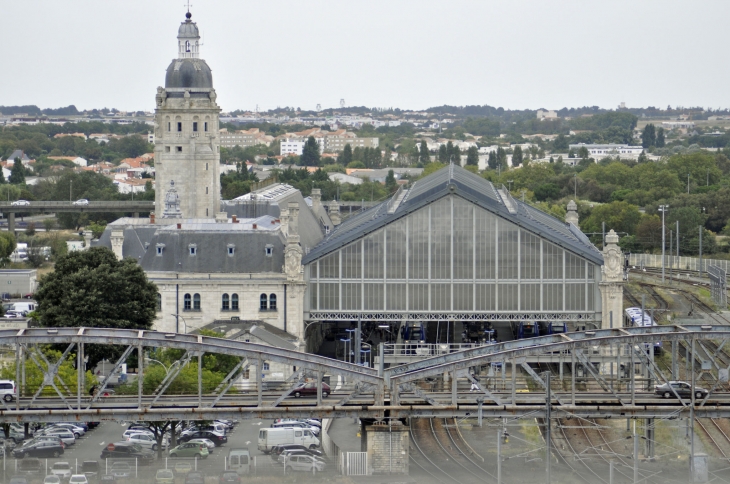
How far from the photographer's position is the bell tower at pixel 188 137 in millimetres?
141750

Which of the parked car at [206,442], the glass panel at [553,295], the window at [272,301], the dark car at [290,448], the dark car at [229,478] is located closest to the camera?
the dark car at [229,478]

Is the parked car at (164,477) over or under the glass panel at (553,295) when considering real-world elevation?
under

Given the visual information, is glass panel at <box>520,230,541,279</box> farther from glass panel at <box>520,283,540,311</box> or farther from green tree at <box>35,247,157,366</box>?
green tree at <box>35,247,157,366</box>

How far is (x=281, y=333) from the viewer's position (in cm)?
10106

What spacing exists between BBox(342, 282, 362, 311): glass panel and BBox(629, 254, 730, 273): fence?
61517mm

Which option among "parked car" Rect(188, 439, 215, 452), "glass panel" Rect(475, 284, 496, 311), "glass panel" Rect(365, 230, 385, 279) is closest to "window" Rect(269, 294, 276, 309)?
"glass panel" Rect(365, 230, 385, 279)

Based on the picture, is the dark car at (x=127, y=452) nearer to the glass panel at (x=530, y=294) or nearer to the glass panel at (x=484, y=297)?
the glass panel at (x=484, y=297)

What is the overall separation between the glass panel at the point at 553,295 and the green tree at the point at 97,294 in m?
24.2

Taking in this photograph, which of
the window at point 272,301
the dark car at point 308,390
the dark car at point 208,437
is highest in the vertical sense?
the window at point 272,301

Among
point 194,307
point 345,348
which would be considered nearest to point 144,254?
point 194,307

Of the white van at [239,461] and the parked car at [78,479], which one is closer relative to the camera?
the parked car at [78,479]

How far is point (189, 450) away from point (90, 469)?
5.68 metres

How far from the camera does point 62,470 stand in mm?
63312

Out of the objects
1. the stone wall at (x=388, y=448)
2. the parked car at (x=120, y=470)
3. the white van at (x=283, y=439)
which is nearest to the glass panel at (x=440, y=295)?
the white van at (x=283, y=439)
